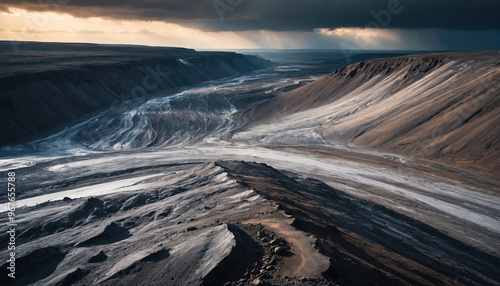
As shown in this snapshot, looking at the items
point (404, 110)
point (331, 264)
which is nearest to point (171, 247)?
point (331, 264)

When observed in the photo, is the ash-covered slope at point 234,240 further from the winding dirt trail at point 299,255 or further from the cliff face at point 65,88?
the cliff face at point 65,88

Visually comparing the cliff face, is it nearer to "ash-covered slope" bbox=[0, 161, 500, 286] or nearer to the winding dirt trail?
"ash-covered slope" bbox=[0, 161, 500, 286]

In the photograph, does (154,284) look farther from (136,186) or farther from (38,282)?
(136,186)

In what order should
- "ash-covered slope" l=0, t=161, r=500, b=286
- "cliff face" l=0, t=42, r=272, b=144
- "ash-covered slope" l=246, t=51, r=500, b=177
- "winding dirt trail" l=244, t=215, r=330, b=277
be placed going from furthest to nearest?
"cliff face" l=0, t=42, r=272, b=144 < "ash-covered slope" l=246, t=51, r=500, b=177 < "ash-covered slope" l=0, t=161, r=500, b=286 < "winding dirt trail" l=244, t=215, r=330, b=277

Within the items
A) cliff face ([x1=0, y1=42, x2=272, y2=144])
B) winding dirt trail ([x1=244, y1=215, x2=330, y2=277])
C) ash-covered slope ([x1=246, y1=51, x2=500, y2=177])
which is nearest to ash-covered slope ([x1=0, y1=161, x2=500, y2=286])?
winding dirt trail ([x1=244, y1=215, x2=330, y2=277])

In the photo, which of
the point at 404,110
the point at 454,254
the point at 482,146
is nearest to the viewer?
the point at 454,254

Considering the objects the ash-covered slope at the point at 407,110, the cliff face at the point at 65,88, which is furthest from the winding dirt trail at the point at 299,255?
the cliff face at the point at 65,88

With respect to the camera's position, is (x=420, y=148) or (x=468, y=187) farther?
(x=420, y=148)

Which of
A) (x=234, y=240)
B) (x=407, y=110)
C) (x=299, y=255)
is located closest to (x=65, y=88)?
(x=407, y=110)
